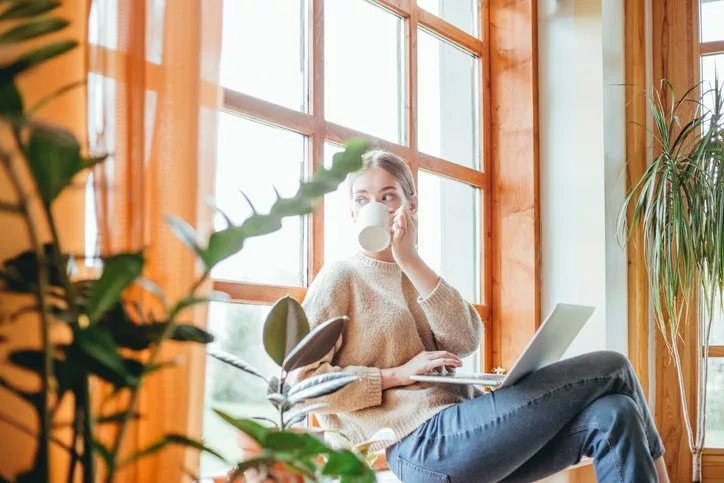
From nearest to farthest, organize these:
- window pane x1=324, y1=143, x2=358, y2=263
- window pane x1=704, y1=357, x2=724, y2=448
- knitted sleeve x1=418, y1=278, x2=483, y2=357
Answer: knitted sleeve x1=418, y1=278, x2=483, y2=357 → window pane x1=324, y1=143, x2=358, y2=263 → window pane x1=704, y1=357, x2=724, y2=448

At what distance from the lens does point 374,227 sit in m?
1.97

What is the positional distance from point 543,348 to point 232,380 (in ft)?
2.51

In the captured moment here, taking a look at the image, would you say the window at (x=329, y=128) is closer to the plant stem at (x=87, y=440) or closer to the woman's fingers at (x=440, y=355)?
the woman's fingers at (x=440, y=355)

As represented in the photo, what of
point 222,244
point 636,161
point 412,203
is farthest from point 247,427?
point 636,161

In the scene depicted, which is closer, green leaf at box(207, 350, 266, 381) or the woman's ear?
green leaf at box(207, 350, 266, 381)

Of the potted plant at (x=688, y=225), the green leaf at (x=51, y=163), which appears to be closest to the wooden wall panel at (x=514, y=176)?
the potted plant at (x=688, y=225)

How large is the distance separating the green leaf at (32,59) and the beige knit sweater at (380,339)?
113 centimetres

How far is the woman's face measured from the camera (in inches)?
85.2

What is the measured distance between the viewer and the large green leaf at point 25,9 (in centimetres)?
81

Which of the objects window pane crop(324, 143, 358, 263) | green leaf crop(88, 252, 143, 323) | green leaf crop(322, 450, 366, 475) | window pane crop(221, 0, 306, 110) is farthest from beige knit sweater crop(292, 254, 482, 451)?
green leaf crop(88, 252, 143, 323)

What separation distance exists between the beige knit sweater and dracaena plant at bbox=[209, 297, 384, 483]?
184mm

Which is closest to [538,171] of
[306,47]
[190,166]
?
[306,47]

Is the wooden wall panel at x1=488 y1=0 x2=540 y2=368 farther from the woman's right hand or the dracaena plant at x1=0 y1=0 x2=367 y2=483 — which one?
the dracaena plant at x1=0 y1=0 x2=367 y2=483

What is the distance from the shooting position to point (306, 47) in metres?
2.52
